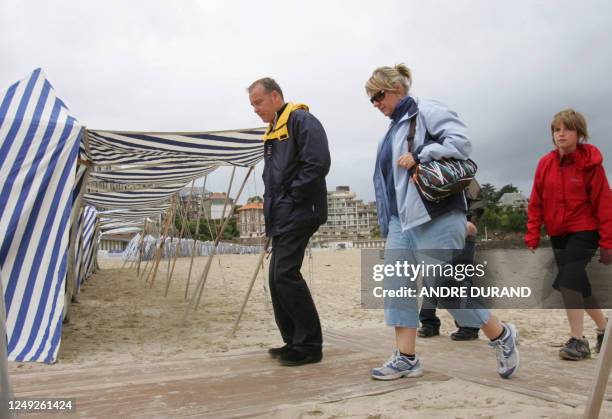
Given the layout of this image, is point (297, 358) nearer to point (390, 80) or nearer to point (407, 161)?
point (407, 161)

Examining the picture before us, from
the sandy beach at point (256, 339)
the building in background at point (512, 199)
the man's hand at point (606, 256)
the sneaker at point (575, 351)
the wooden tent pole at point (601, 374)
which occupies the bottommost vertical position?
the sandy beach at point (256, 339)

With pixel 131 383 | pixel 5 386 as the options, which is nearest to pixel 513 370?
pixel 131 383

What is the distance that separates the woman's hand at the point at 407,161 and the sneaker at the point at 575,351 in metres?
1.35

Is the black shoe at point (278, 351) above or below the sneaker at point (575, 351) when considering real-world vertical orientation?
below

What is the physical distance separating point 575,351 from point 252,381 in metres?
1.67

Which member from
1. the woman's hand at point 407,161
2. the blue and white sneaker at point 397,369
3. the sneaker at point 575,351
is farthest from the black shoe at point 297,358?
the sneaker at point 575,351

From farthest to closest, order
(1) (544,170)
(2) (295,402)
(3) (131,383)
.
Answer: (1) (544,170), (3) (131,383), (2) (295,402)

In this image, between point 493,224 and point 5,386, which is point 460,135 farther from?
point 493,224

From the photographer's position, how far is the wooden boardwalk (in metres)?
1.98

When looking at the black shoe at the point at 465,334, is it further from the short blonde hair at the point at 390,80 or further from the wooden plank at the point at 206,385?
the short blonde hair at the point at 390,80

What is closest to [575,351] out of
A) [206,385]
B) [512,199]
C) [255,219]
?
[206,385]

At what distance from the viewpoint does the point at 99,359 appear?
3100 millimetres

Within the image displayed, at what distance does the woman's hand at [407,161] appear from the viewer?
2.16 m

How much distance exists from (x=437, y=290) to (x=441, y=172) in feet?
1.72
